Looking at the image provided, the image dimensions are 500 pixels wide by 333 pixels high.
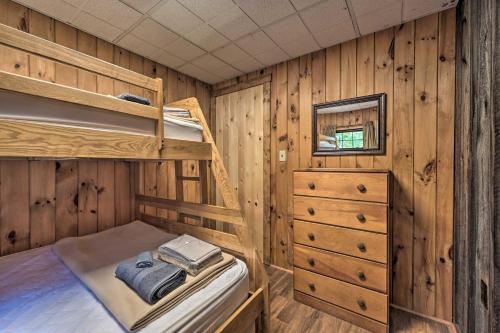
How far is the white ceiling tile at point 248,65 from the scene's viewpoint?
2.45 meters

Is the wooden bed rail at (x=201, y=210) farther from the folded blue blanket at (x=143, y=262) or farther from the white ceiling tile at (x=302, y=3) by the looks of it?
the white ceiling tile at (x=302, y=3)

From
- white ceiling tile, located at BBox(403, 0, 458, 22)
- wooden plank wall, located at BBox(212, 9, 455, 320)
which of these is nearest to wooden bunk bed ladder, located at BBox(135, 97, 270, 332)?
wooden plank wall, located at BBox(212, 9, 455, 320)

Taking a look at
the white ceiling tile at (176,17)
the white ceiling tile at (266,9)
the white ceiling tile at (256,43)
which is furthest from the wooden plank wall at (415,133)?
the white ceiling tile at (176,17)

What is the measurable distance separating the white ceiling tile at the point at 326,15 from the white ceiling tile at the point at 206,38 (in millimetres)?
759

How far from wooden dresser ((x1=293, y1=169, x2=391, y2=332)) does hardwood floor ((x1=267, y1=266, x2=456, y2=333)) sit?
6cm

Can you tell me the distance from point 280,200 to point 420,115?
152 cm

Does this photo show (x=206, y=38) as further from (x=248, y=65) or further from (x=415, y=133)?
(x=415, y=133)

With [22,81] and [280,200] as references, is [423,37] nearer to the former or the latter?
[280,200]

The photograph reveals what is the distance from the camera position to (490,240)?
85 cm

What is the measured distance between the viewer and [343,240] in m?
1.72

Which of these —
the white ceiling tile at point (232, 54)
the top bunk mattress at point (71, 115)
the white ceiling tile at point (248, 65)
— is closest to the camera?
the top bunk mattress at point (71, 115)

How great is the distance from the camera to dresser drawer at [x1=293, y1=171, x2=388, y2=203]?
5.19ft

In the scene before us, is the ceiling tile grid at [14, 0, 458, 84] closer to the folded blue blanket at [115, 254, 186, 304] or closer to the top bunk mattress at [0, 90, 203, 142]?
the top bunk mattress at [0, 90, 203, 142]

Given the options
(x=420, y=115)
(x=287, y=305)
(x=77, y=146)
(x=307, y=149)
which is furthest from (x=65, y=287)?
(x=420, y=115)
